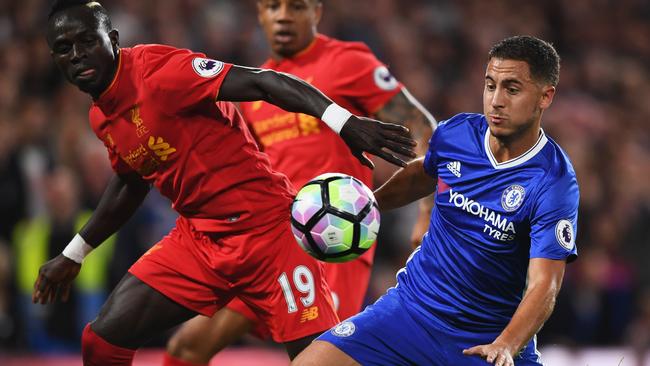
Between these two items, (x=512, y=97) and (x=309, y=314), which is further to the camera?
(x=309, y=314)

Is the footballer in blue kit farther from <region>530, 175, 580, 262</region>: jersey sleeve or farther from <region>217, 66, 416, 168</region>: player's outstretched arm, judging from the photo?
<region>217, 66, 416, 168</region>: player's outstretched arm

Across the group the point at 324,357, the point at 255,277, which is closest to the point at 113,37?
the point at 255,277

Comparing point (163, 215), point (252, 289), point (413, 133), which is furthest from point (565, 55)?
point (252, 289)

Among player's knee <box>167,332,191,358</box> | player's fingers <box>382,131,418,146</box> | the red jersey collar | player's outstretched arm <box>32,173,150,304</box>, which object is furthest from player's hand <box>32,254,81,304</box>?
player's fingers <box>382,131,418,146</box>

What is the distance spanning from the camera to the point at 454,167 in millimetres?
4961

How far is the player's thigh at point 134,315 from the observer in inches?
207

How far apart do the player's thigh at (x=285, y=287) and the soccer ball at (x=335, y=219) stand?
34 centimetres

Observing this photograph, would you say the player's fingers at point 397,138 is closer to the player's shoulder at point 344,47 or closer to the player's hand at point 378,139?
the player's hand at point 378,139

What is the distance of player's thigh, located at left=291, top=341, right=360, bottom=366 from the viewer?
470 centimetres

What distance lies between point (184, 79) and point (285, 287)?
3.60 ft

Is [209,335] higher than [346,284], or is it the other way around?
[346,284]

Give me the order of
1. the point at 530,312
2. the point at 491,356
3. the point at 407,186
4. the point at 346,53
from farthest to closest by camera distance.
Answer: the point at 346,53 < the point at 407,186 < the point at 530,312 < the point at 491,356

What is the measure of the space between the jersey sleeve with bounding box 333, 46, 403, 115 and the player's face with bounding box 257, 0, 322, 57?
294 mm

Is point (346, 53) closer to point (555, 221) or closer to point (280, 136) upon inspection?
point (280, 136)
